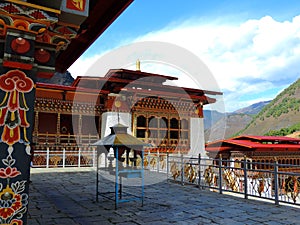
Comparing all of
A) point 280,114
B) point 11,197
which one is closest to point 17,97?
point 11,197

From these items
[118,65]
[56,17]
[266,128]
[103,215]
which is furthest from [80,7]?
[266,128]

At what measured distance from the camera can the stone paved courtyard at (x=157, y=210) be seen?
5121 millimetres

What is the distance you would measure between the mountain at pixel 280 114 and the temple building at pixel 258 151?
51449 mm

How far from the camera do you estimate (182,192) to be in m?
8.34

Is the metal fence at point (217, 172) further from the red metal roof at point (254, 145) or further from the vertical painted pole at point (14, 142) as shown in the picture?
the vertical painted pole at point (14, 142)

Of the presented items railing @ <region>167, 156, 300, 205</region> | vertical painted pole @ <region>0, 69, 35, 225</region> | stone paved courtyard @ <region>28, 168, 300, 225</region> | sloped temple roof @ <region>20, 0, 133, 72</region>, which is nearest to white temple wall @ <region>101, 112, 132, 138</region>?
railing @ <region>167, 156, 300, 205</region>

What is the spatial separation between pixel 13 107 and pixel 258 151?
1721 centimetres

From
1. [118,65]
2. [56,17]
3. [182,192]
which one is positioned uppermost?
[118,65]

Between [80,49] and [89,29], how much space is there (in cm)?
90

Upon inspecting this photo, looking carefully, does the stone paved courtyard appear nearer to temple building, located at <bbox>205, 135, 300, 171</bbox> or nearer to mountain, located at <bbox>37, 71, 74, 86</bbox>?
temple building, located at <bbox>205, 135, 300, 171</bbox>

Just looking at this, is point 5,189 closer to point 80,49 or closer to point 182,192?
point 80,49

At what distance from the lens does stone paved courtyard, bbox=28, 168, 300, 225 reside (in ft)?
16.8

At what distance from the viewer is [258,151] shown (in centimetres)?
1759

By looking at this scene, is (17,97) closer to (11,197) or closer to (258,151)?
(11,197)
